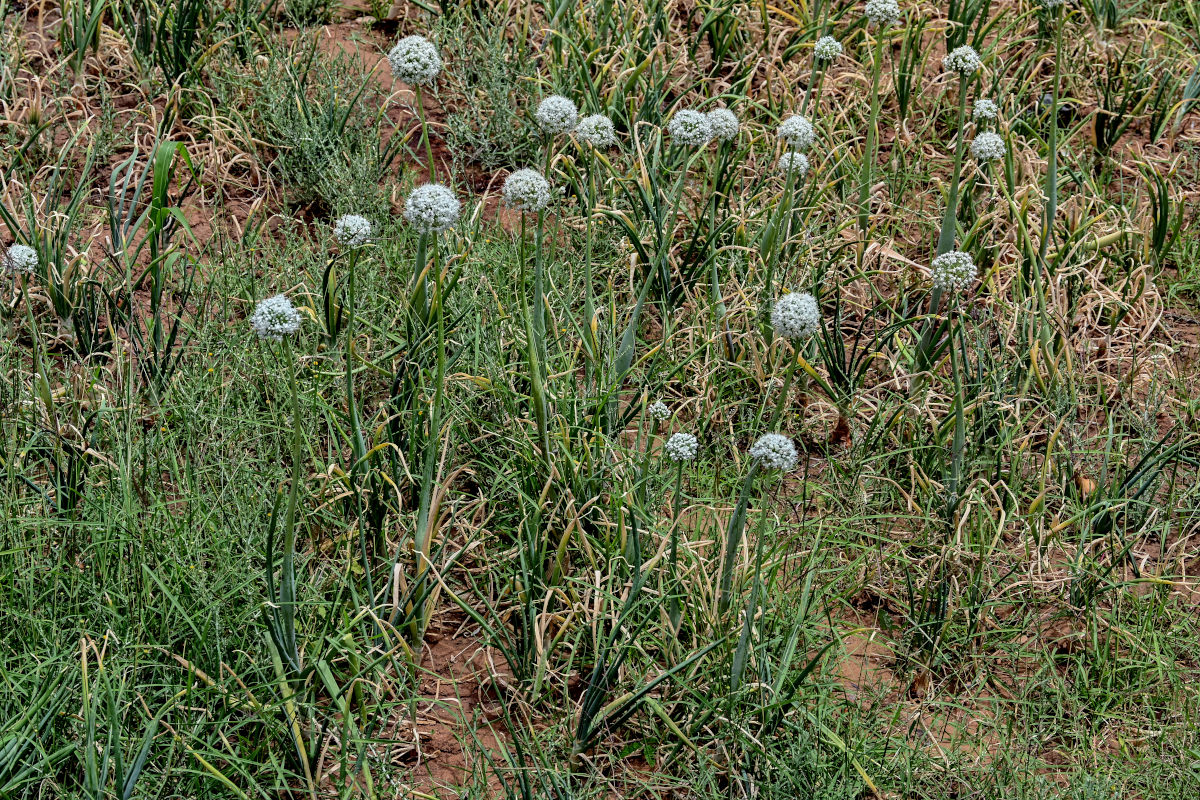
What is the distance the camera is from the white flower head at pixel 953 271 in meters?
3.23

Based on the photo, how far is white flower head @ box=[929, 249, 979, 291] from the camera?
3.23m

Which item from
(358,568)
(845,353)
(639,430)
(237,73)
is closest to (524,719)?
(358,568)

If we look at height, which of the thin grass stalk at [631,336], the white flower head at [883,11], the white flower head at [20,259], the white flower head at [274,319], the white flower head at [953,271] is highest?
the white flower head at [883,11]

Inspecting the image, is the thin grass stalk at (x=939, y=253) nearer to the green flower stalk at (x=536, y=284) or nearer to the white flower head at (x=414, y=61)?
the green flower stalk at (x=536, y=284)

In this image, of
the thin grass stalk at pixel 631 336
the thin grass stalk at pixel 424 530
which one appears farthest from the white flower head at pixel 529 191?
the thin grass stalk at pixel 631 336

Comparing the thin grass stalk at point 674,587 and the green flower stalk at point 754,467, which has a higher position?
the green flower stalk at point 754,467

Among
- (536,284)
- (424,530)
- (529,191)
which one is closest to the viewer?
(529,191)

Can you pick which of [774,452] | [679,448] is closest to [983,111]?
[679,448]

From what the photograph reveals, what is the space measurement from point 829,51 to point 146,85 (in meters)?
2.78

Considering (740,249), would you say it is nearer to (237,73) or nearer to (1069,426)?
(1069,426)

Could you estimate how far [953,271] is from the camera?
127 inches

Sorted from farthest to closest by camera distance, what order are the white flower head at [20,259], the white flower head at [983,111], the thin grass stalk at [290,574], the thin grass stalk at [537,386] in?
the white flower head at [983,111] → the white flower head at [20,259] → the thin grass stalk at [537,386] → the thin grass stalk at [290,574]

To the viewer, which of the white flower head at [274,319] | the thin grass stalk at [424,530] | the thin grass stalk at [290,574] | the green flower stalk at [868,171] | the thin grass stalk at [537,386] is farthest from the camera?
the green flower stalk at [868,171]

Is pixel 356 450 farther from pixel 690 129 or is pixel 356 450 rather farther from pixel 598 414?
pixel 690 129
